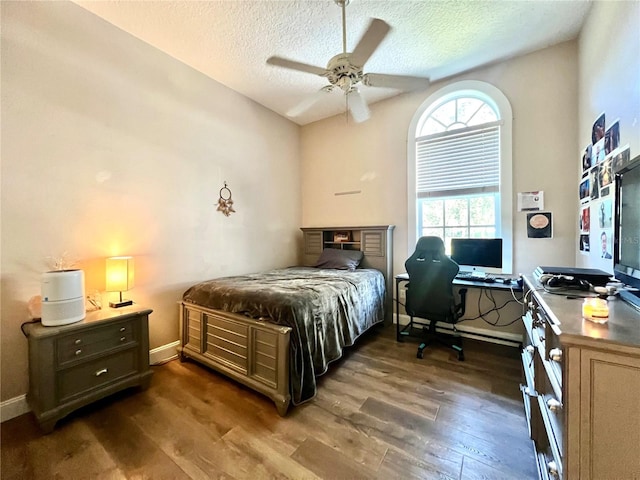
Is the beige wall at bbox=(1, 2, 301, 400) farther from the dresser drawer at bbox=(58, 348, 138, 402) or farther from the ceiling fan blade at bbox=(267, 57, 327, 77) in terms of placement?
the ceiling fan blade at bbox=(267, 57, 327, 77)

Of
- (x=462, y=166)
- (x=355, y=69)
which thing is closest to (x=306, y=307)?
(x=355, y=69)

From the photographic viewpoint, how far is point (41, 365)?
164cm

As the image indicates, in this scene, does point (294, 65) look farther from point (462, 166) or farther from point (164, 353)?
point (164, 353)

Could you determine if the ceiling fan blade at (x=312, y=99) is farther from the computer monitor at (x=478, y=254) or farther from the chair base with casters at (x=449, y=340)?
the chair base with casters at (x=449, y=340)

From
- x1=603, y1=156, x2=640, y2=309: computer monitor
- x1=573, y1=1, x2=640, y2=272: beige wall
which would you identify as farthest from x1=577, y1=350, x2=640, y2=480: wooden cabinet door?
x1=573, y1=1, x2=640, y2=272: beige wall

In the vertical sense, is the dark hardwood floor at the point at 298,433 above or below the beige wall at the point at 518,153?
below

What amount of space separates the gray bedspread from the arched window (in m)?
1.31

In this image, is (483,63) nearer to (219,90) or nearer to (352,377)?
(219,90)

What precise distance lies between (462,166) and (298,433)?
10.5ft

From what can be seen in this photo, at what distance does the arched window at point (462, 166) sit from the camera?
114 inches

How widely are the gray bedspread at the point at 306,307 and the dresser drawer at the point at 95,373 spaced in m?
0.66

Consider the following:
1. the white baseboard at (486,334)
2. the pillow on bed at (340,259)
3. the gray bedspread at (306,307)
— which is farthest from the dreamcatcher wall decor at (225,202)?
the white baseboard at (486,334)

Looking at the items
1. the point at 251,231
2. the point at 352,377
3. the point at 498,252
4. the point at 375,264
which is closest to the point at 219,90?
the point at 251,231

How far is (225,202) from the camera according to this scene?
3.21 meters
